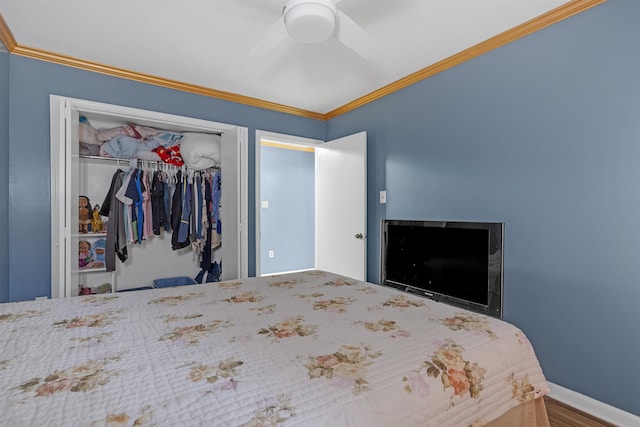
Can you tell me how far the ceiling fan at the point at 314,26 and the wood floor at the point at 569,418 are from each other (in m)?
2.30

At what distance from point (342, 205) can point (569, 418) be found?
237 centimetres

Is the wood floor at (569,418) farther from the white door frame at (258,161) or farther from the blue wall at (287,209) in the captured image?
the blue wall at (287,209)

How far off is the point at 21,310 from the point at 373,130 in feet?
9.61

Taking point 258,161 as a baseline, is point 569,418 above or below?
below

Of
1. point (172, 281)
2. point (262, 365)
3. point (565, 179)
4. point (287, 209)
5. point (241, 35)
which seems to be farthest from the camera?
point (287, 209)

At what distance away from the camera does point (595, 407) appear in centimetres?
175

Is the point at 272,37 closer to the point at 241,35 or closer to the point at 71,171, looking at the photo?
the point at 241,35

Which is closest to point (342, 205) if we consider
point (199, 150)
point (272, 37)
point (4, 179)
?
point (199, 150)

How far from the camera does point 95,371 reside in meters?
0.79

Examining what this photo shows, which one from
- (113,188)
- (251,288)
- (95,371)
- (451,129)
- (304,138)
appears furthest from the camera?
(304,138)

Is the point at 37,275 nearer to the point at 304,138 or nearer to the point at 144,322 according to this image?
the point at 144,322

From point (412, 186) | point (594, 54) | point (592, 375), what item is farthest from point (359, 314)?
point (594, 54)

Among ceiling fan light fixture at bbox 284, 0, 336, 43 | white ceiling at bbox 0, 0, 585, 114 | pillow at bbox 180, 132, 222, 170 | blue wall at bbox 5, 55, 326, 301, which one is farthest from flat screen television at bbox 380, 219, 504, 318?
blue wall at bbox 5, 55, 326, 301

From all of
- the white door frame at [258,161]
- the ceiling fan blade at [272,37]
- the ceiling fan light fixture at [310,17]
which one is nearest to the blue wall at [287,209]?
the white door frame at [258,161]
